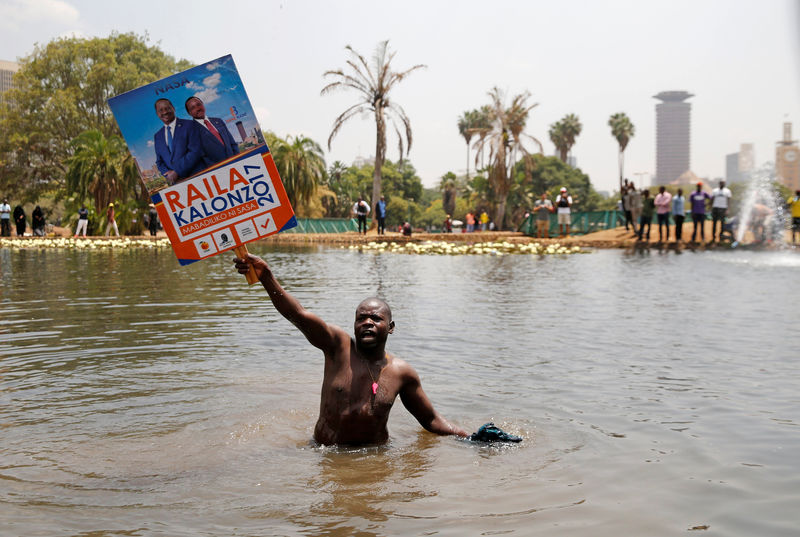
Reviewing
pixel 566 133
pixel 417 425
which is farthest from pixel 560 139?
pixel 417 425

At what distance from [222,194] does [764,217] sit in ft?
86.5

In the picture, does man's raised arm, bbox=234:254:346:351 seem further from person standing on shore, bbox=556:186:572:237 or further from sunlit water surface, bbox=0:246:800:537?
person standing on shore, bbox=556:186:572:237

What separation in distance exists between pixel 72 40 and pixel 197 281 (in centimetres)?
4773

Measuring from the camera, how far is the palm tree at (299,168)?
47.4 meters

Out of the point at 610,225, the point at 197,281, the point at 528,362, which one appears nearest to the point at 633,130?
the point at 610,225

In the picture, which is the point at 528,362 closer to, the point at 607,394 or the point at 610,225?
the point at 607,394

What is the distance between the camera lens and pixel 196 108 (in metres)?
4.23

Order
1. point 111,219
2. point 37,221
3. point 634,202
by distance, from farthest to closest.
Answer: point 37,221
point 111,219
point 634,202

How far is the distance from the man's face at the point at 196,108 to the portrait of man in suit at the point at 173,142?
4 cm

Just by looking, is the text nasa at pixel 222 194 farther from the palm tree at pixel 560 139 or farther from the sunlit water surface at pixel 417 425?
the palm tree at pixel 560 139

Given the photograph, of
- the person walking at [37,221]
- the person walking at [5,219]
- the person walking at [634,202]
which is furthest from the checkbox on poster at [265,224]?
the person walking at [37,221]

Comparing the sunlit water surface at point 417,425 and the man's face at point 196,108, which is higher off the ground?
the man's face at point 196,108

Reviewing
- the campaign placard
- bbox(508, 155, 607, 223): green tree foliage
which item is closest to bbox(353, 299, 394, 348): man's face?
the campaign placard

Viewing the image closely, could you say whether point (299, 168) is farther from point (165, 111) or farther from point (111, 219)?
point (165, 111)
